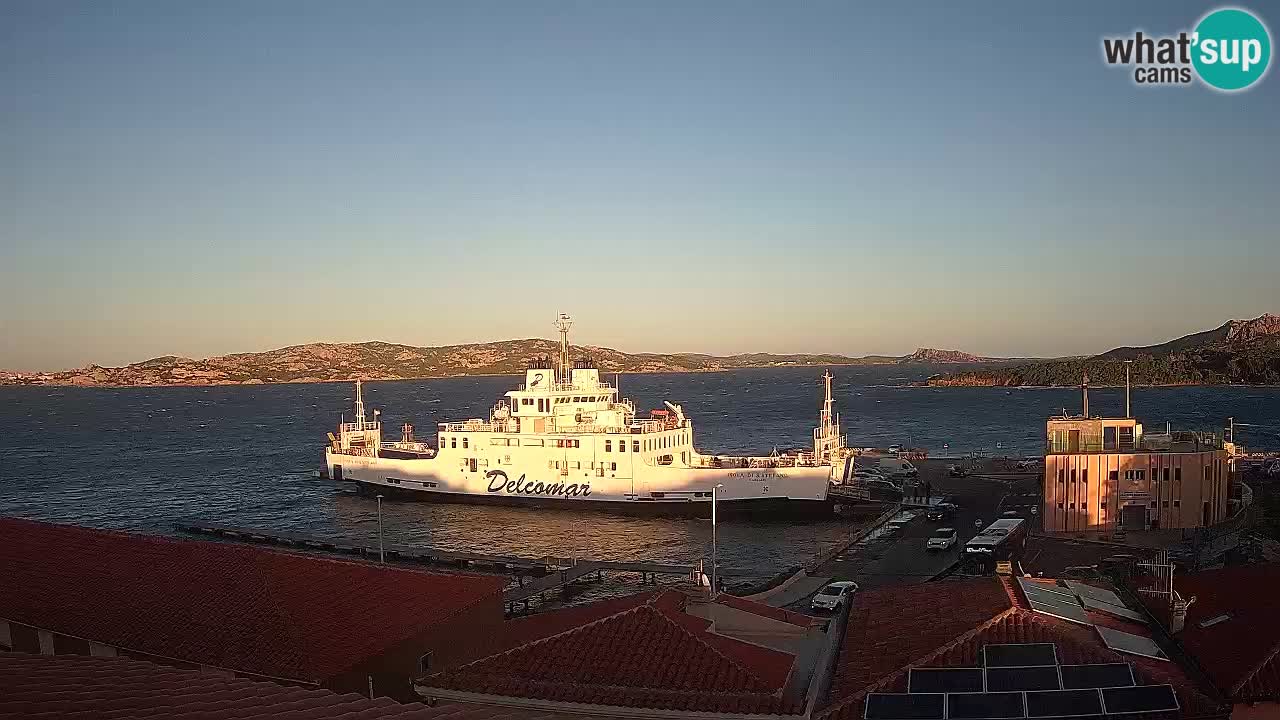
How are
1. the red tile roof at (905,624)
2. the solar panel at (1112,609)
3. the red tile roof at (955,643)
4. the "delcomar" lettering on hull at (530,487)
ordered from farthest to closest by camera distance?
the "delcomar" lettering on hull at (530,487) < the solar panel at (1112,609) < the red tile roof at (905,624) < the red tile roof at (955,643)

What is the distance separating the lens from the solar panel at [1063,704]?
8.55 metres

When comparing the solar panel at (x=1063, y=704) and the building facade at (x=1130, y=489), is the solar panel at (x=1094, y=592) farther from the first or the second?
the building facade at (x=1130, y=489)

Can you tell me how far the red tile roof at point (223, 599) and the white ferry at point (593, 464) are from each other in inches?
1085

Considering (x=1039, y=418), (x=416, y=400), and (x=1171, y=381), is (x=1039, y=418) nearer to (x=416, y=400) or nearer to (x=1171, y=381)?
(x=1171, y=381)

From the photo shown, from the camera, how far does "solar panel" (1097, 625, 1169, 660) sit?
9914mm

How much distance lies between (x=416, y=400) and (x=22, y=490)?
108073 mm

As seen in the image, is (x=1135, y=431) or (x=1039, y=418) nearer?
(x=1135, y=431)

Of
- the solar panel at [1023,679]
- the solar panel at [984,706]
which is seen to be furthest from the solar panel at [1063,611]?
the solar panel at [984,706]

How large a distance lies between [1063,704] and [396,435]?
8834 centimetres

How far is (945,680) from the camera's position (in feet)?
29.9

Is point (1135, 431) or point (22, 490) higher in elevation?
point (1135, 431)

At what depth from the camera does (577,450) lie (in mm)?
42969

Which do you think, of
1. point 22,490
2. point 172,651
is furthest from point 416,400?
point 172,651

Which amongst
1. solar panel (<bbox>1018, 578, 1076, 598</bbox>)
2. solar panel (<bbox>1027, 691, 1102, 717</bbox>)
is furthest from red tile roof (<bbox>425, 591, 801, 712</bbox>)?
solar panel (<bbox>1018, 578, 1076, 598</bbox>)
